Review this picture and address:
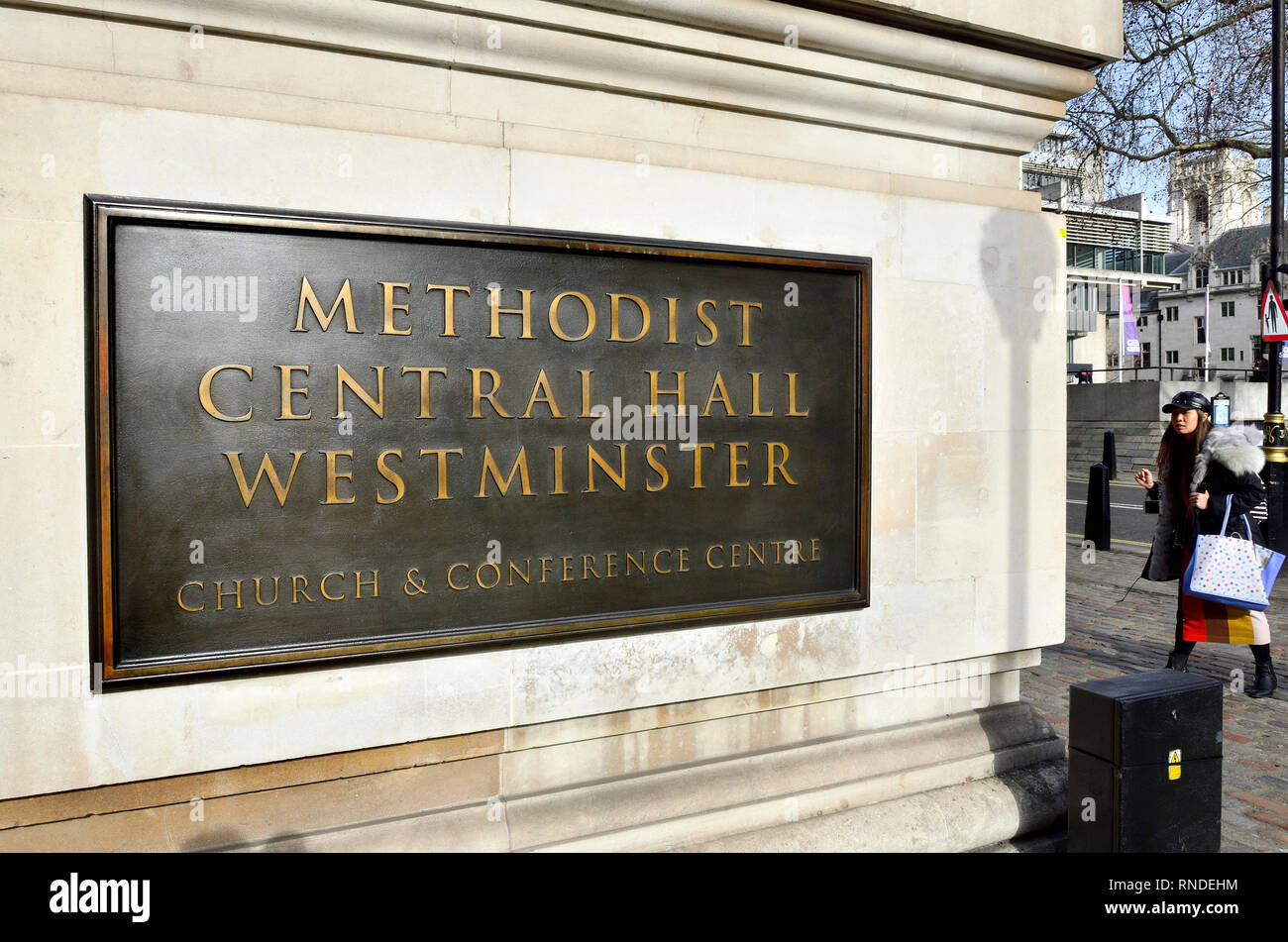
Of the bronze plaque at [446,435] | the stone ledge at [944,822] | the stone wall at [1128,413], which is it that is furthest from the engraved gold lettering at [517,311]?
the stone wall at [1128,413]

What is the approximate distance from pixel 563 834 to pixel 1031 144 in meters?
3.82

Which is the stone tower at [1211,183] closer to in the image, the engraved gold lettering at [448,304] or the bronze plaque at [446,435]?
the bronze plaque at [446,435]

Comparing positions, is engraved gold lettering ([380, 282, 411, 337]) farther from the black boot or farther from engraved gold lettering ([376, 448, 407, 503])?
the black boot

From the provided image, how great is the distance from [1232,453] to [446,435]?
18.1 ft

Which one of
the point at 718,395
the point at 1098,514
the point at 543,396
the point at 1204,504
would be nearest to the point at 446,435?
the point at 543,396

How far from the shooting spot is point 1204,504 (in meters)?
6.37

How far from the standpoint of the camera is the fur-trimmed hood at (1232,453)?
6277 mm

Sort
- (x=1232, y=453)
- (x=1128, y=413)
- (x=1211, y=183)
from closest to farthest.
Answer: (x=1232, y=453), (x=1211, y=183), (x=1128, y=413)

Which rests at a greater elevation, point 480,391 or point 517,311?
point 517,311

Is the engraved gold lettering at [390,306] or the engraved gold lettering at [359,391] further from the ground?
the engraved gold lettering at [390,306]

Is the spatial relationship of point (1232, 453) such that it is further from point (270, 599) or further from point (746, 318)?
point (270, 599)

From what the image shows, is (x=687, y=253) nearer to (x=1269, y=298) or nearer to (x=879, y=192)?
(x=879, y=192)
